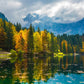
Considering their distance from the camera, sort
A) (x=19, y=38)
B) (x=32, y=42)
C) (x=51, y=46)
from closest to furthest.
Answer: (x=19, y=38), (x=32, y=42), (x=51, y=46)

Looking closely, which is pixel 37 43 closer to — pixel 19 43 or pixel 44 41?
pixel 44 41

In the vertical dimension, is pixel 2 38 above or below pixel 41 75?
above

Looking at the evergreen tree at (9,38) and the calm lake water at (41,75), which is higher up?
the evergreen tree at (9,38)

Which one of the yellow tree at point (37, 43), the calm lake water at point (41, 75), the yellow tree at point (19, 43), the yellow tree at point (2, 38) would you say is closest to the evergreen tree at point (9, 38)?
the yellow tree at point (2, 38)

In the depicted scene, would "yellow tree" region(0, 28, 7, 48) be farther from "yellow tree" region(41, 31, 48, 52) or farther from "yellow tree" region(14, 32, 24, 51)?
"yellow tree" region(41, 31, 48, 52)

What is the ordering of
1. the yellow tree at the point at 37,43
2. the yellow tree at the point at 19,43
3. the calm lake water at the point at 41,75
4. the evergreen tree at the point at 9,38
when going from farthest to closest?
the yellow tree at the point at 37,43, the evergreen tree at the point at 9,38, the yellow tree at the point at 19,43, the calm lake water at the point at 41,75

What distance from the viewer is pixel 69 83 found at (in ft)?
60.6

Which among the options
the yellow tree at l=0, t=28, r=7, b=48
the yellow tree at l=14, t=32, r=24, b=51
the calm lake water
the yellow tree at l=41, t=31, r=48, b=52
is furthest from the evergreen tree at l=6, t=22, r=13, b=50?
the calm lake water

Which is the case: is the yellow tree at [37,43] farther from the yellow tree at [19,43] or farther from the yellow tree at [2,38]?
the yellow tree at [2,38]

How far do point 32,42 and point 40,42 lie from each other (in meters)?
6.18

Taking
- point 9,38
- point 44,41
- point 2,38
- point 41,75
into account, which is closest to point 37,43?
point 44,41

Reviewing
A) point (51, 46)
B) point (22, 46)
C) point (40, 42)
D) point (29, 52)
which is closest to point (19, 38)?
point (22, 46)

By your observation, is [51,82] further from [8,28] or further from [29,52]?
[8,28]

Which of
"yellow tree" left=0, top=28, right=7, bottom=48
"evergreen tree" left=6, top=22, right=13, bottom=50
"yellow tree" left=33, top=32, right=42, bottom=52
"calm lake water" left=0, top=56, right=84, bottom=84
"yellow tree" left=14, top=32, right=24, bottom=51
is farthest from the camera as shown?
"yellow tree" left=33, top=32, right=42, bottom=52
